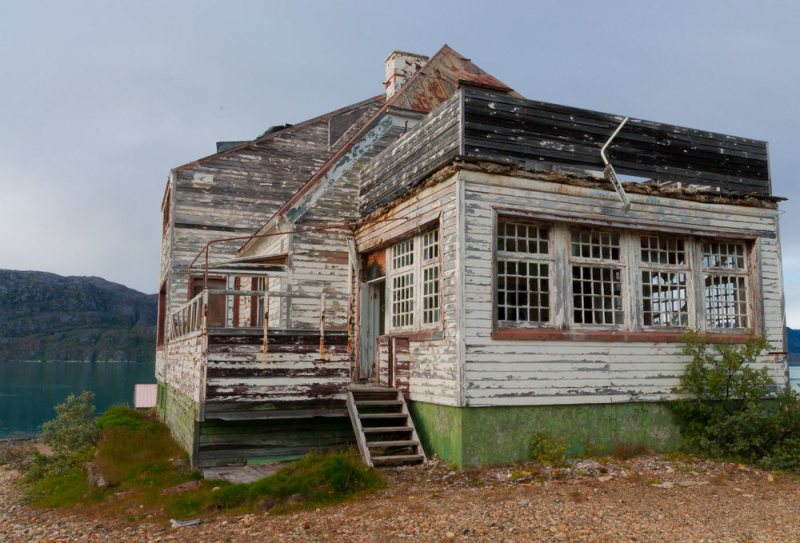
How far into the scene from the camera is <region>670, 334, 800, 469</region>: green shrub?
10703 mm

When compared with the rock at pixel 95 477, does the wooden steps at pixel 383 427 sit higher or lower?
higher

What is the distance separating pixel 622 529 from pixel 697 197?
7.14 m

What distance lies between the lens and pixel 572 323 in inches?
435

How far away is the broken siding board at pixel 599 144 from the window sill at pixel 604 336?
2643 mm

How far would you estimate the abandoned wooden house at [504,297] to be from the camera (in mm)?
10414

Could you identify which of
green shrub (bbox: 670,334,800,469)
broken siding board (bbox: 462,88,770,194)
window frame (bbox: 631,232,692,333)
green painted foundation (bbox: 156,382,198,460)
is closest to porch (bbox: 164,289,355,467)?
green painted foundation (bbox: 156,382,198,460)

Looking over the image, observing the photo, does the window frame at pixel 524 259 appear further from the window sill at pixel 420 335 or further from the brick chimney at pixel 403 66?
the brick chimney at pixel 403 66

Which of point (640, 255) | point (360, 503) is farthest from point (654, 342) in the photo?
point (360, 503)

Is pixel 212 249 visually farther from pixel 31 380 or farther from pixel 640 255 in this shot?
pixel 31 380

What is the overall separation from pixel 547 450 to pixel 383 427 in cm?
254

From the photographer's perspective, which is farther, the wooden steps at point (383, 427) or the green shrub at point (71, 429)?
the green shrub at point (71, 429)

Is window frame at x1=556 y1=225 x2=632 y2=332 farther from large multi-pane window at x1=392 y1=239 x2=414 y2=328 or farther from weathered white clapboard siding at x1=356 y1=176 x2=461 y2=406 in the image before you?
large multi-pane window at x1=392 y1=239 x2=414 y2=328

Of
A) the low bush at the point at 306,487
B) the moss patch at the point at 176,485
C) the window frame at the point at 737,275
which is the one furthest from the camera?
the window frame at the point at 737,275

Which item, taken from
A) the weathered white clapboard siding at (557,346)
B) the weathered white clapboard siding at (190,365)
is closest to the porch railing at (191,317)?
the weathered white clapboard siding at (190,365)
